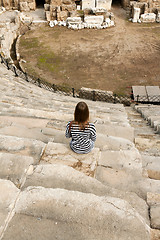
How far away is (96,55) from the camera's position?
50.2 ft

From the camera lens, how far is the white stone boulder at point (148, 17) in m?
19.5

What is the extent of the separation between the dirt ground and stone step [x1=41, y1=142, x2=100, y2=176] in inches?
362

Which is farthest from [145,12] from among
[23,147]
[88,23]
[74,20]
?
[23,147]

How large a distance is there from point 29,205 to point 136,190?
57.4 inches

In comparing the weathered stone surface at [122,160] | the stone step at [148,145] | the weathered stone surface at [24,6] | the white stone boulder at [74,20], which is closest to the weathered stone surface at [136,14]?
the white stone boulder at [74,20]

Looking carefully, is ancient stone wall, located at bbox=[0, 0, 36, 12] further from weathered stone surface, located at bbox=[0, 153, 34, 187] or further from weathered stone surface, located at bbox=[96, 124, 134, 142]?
weathered stone surface, located at bbox=[0, 153, 34, 187]

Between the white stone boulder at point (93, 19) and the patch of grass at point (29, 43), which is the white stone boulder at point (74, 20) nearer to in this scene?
the white stone boulder at point (93, 19)

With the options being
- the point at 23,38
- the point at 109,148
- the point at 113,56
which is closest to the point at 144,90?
the point at 113,56

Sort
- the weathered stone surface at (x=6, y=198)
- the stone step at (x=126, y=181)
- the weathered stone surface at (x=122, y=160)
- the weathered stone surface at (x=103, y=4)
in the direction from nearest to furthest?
the weathered stone surface at (x=6, y=198) → the stone step at (x=126, y=181) → the weathered stone surface at (x=122, y=160) → the weathered stone surface at (x=103, y=4)

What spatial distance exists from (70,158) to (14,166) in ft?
3.02

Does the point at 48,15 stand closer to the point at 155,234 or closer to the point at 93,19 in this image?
the point at 93,19

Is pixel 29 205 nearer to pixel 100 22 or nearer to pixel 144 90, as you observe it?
pixel 144 90

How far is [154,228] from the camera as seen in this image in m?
2.28

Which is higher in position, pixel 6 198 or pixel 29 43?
pixel 6 198
